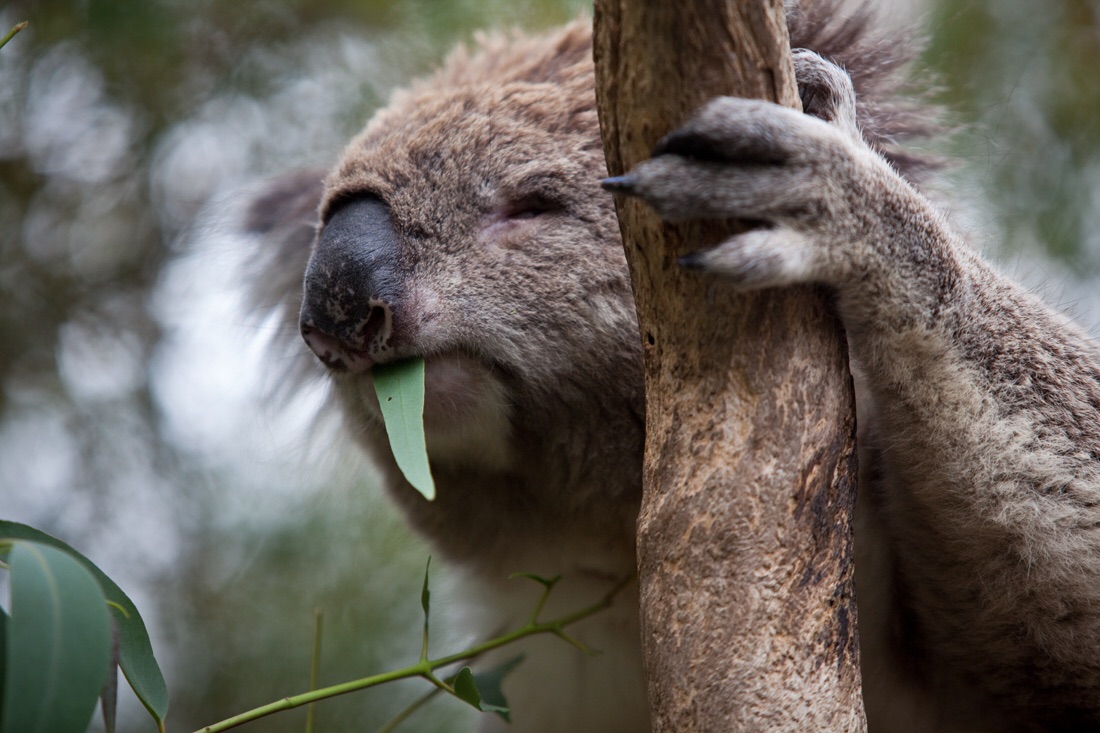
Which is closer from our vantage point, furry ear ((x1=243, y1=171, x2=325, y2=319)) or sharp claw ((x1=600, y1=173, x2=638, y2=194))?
sharp claw ((x1=600, y1=173, x2=638, y2=194))

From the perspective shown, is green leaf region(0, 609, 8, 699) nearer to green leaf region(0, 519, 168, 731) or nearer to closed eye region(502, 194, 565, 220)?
green leaf region(0, 519, 168, 731)

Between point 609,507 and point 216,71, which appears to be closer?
point 609,507

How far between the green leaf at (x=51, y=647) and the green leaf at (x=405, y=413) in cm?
41

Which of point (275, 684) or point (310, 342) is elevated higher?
point (310, 342)

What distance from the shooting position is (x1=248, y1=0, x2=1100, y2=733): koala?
1.30m

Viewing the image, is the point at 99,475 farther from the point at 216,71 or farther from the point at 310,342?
the point at 310,342

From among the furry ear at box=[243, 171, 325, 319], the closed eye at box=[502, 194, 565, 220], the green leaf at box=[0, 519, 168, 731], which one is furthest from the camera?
the furry ear at box=[243, 171, 325, 319]

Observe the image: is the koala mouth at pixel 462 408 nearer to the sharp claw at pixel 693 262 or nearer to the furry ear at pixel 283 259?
the furry ear at pixel 283 259

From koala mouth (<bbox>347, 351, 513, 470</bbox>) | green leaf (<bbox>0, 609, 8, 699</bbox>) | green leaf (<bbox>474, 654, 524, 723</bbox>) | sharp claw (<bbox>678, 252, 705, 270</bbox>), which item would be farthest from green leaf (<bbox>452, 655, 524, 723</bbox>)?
sharp claw (<bbox>678, 252, 705, 270</bbox>)

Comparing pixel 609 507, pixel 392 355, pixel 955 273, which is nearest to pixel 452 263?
pixel 392 355

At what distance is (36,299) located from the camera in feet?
12.5

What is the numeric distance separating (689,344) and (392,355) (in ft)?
2.14

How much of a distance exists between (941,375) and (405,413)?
78cm

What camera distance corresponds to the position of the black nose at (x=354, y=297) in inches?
67.2
